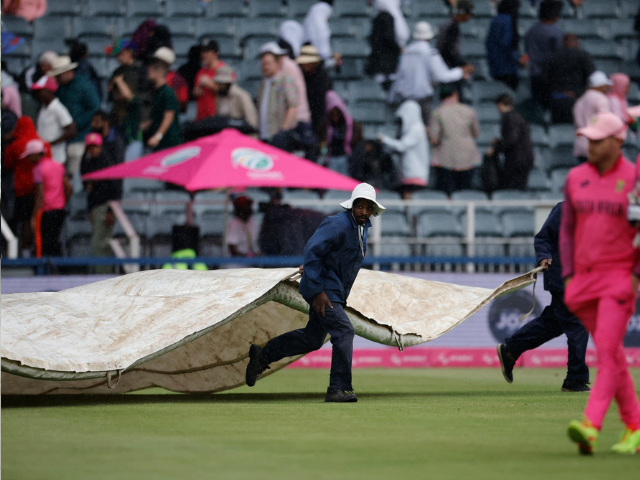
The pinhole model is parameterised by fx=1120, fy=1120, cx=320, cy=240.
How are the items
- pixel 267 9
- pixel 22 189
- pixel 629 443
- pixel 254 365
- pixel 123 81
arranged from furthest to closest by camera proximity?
pixel 267 9 < pixel 123 81 < pixel 22 189 < pixel 254 365 < pixel 629 443

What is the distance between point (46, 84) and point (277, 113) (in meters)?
3.60

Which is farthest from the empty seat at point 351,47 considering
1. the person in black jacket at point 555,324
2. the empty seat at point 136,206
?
the person in black jacket at point 555,324

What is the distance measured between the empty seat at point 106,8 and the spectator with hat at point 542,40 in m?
7.60

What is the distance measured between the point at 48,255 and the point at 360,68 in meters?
7.87

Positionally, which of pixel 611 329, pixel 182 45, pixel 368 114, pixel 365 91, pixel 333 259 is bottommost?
pixel 333 259

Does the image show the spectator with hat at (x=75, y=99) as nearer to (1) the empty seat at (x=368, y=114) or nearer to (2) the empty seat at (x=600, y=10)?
(1) the empty seat at (x=368, y=114)

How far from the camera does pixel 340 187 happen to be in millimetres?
15211

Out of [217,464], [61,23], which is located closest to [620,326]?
[217,464]

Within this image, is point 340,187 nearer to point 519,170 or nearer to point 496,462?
point 519,170

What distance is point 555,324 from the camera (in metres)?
10.9

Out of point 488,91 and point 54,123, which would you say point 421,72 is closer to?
point 488,91

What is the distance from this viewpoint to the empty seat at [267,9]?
21531 mm

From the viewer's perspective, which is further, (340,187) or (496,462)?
(340,187)

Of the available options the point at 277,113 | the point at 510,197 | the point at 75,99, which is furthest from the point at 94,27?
the point at 510,197
